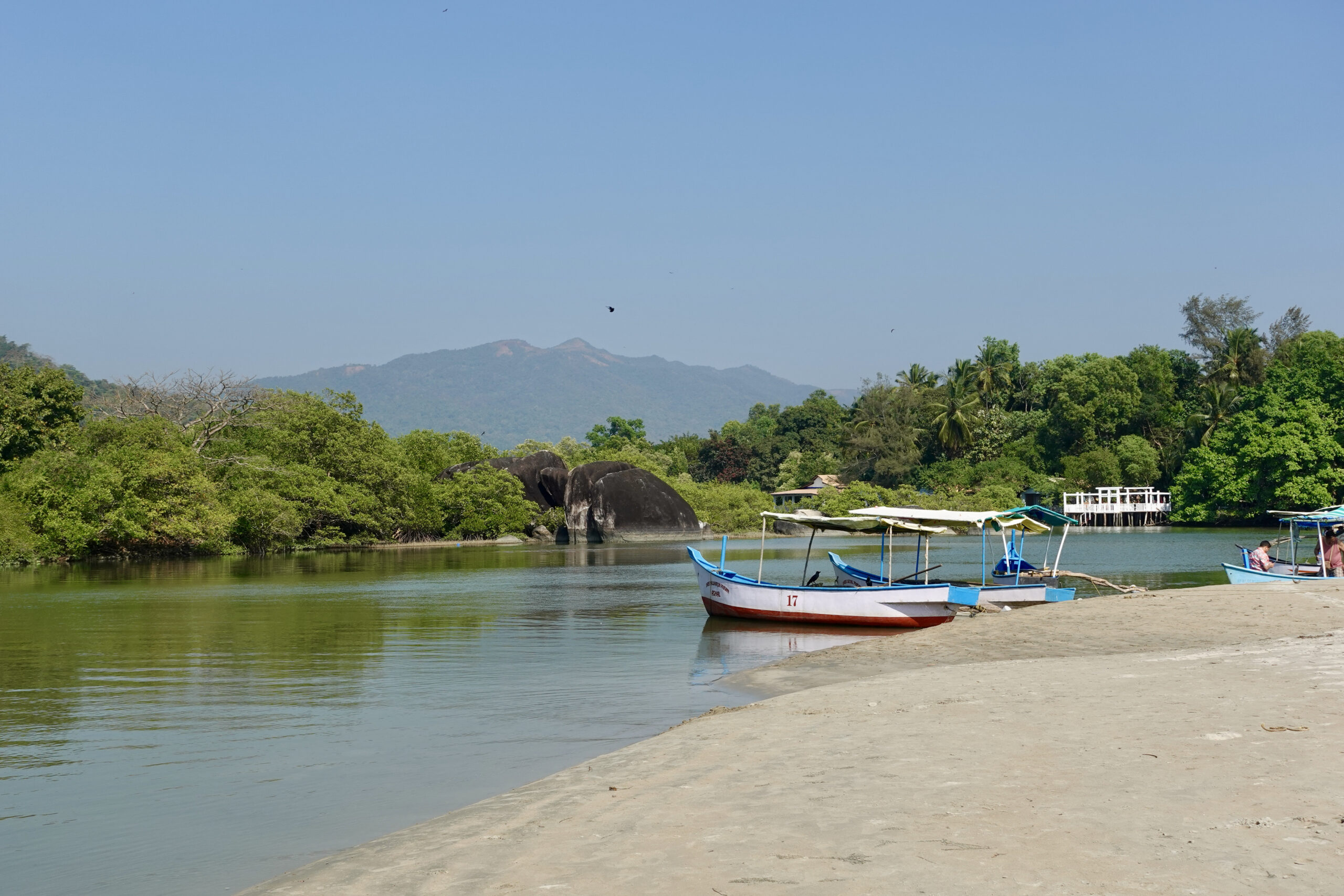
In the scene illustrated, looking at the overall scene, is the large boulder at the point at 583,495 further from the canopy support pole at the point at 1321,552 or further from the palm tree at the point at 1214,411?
the canopy support pole at the point at 1321,552

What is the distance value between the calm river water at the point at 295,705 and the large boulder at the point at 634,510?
36.0m

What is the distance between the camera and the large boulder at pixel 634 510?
70.8 meters

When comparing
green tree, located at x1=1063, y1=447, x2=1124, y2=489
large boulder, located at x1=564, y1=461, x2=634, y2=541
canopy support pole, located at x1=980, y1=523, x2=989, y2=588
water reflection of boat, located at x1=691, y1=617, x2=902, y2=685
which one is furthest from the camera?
green tree, located at x1=1063, y1=447, x2=1124, y2=489

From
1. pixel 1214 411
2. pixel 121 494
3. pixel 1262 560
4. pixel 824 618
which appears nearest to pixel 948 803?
pixel 824 618

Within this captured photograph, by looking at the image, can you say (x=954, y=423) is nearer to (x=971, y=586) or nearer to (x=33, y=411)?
(x=33, y=411)

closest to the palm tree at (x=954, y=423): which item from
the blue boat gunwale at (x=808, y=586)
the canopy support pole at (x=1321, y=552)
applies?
the canopy support pole at (x=1321, y=552)

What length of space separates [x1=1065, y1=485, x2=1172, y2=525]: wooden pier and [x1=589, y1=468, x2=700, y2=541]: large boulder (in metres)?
35.7

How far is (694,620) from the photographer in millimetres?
24609

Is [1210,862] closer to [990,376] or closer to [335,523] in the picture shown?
[335,523]

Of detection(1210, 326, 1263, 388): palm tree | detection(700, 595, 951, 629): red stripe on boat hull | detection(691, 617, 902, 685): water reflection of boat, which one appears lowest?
detection(691, 617, 902, 685): water reflection of boat

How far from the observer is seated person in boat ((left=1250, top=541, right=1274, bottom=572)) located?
1042 inches

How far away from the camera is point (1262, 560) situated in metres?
26.6

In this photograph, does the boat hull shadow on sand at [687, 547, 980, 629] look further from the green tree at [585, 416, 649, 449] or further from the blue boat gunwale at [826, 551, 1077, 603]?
the green tree at [585, 416, 649, 449]

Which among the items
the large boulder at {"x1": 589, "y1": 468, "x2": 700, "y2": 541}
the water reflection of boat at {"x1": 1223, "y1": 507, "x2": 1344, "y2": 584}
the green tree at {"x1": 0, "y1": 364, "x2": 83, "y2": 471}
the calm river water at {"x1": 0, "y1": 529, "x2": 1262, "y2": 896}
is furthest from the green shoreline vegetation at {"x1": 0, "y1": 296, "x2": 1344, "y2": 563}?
the water reflection of boat at {"x1": 1223, "y1": 507, "x2": 1344, "y2": 584}
